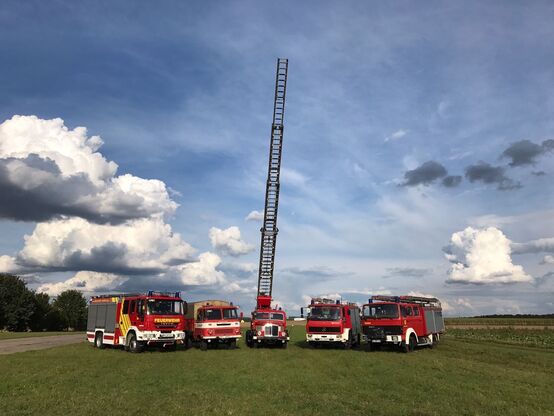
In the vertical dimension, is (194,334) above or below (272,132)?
below

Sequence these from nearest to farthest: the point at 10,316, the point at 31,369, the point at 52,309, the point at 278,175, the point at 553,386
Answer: the point at 553,386 < the point at 31,369 < the point at 278,175 < the point at 10,316 < the point at 52,309

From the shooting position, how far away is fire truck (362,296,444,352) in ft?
86.7

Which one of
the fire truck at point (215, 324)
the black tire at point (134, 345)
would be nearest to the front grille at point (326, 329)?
the fire truck at point (215, 324)

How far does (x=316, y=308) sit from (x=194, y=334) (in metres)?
7.64

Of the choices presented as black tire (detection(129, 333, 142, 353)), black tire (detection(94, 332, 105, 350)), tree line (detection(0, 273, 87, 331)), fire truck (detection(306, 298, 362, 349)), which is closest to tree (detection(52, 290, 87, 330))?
tree line (detection(0, 273, 87, 331))

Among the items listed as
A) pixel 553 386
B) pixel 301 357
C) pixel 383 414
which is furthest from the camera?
pixel 301 357

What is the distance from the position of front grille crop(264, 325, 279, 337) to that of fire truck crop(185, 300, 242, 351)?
1.64 m

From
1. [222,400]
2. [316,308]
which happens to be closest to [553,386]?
[222,400]

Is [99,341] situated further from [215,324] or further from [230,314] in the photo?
[230,314]

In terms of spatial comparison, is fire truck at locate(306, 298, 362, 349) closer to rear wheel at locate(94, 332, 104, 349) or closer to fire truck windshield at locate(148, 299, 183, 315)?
fire truck windshield at locate(148, 299, 183, 315)

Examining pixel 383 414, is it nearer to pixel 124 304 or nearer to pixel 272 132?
pixel 124 304

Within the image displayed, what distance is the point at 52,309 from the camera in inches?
3984

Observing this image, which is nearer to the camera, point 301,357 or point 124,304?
point 301,357

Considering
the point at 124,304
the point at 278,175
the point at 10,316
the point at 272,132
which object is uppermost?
the point at 272,132
